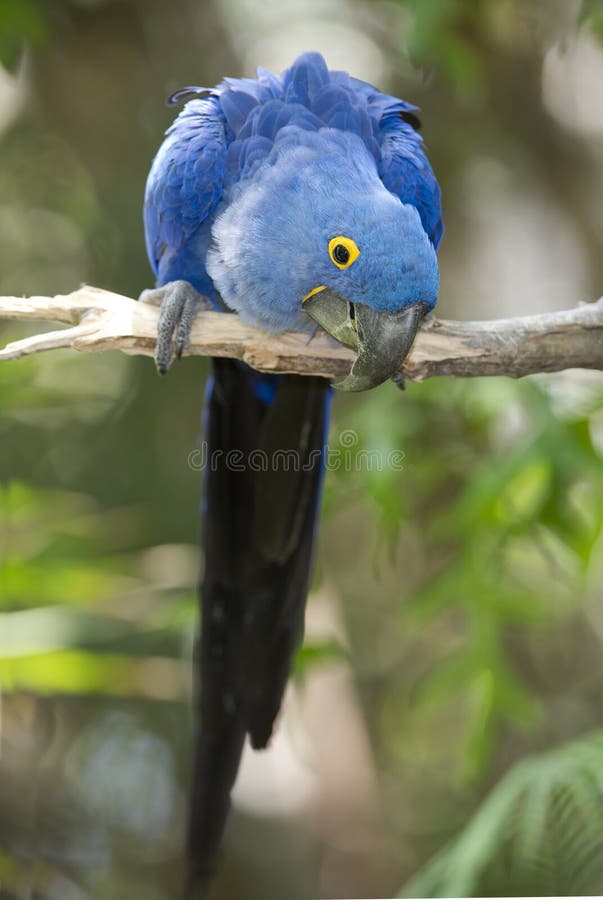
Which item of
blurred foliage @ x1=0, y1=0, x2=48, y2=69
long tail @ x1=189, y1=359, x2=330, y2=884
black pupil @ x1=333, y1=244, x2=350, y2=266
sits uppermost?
blurred foliage @ x1=0, y1=0, x2=48, y2=69

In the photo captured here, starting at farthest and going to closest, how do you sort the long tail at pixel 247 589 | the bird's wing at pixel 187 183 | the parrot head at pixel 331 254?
the long tail at pixel 247 589 < the bird's wing at pixel 187 183 < the parrot head at pixel 331 254

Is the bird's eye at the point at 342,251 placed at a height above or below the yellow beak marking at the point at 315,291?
above

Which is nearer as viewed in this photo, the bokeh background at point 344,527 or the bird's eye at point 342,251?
the bird's eye at point 342,251

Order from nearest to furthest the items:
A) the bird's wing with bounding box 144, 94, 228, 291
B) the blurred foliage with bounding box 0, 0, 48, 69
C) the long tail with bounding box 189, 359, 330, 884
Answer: the bird's wing with bounding box 144, 94, 228, 291 → the long tail with bounding box 189, 359, 330, 884 → the blurred foliage with bounding box 0, 0, 48, 69

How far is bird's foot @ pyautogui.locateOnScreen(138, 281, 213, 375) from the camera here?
4.05ft

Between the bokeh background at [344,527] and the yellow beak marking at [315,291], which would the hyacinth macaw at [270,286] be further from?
the bokeh background at [344,527]

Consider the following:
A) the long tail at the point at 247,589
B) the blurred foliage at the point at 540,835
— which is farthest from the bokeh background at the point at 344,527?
the long tail at the point at 247,589

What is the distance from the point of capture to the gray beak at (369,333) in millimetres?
1092

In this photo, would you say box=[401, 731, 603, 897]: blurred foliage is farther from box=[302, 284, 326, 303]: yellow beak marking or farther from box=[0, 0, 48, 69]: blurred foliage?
box=[0, 0, 48, 69]: blurred foliage

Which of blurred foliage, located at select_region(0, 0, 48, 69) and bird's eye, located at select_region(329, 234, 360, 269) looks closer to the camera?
bird's eye, located at select_region(329, 234, 360, 269)

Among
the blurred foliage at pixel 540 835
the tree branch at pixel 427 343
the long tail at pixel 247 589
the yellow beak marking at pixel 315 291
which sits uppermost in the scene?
the yellow beak marking at pixel 315 291

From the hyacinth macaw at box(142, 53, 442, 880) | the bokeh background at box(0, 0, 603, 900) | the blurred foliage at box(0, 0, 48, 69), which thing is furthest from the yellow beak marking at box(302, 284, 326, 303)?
the blurred foliage at box(0, 0, 48, 69)

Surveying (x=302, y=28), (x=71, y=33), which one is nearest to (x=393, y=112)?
(x=302, y=28)

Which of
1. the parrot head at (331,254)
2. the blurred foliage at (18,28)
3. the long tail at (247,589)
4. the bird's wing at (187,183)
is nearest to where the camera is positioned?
the parrot head at (331,254)
